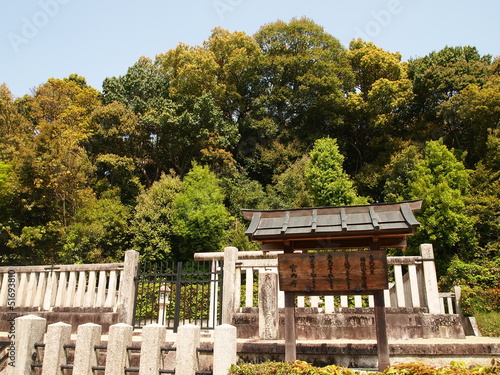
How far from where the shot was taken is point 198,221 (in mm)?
18969

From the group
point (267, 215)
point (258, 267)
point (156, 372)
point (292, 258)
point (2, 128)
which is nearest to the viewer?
point (156, 372)

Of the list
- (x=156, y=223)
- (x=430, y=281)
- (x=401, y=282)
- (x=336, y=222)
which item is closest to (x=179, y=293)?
(x=336, y=222)

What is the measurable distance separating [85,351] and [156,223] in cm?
1462

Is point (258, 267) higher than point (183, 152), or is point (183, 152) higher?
point (183, 152)

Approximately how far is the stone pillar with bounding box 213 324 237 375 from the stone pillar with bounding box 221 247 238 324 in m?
2.59

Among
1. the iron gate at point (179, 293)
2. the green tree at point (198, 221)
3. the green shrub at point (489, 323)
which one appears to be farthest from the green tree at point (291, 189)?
the green shrub at point (489, 323)

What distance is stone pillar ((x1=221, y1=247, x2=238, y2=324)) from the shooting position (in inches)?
294

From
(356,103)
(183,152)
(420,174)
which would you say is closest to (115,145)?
(183,152)

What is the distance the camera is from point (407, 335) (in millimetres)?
6590

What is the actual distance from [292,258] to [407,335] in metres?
2.70

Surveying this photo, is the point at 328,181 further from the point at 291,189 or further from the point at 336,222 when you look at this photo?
the point at 336,222

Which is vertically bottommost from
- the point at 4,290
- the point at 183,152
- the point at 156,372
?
the point at 156,372

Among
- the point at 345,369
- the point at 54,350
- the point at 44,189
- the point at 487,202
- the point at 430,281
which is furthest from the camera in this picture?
the point at 44,189

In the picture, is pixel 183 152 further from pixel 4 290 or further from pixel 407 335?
pixel 407 335
